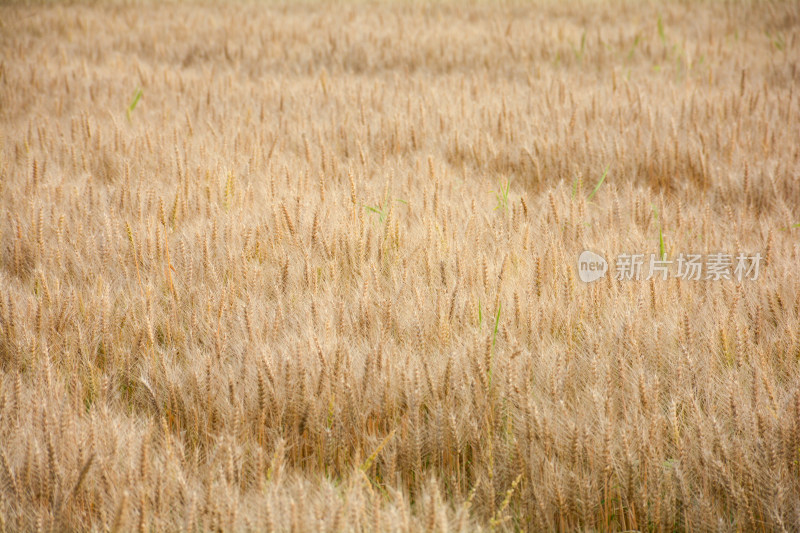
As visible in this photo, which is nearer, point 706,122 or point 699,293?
point 699,293

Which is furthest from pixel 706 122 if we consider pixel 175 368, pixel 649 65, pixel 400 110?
pixel 175 368

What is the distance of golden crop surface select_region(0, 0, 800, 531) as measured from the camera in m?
1.35

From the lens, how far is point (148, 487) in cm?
130

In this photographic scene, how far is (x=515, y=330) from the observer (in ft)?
6.28

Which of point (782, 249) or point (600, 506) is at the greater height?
point (782, 249)

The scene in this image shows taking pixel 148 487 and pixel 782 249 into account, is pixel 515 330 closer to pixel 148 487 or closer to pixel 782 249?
pixel 148 487

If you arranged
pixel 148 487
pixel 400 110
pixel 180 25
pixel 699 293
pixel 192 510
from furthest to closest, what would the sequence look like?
pixel 180 25, pixel 400 110, pixel 699 293, pixel 148 487, pixel 192 510

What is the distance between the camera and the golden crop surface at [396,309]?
135 cm

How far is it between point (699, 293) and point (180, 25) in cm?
682

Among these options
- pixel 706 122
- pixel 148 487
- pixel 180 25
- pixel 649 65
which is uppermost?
pixel 180 25

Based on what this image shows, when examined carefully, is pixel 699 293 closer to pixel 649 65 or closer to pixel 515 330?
pixel 515 330

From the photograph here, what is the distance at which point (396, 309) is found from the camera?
6.46 feet

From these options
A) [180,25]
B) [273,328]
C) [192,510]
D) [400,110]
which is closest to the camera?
[192,510]

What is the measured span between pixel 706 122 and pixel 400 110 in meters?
2.11
